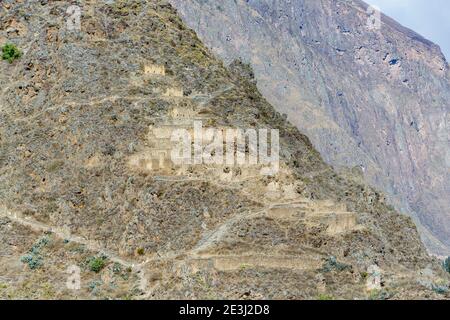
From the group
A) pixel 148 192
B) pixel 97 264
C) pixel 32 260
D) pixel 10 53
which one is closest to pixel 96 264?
pixel 97 264

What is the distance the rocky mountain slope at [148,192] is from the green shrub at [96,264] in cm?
15

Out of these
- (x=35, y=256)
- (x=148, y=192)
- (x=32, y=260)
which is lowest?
(x=32, y=260)

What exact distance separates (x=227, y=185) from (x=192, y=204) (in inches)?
145

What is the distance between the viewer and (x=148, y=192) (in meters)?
85.9

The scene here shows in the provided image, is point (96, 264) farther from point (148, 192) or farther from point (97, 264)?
point (148, 192)

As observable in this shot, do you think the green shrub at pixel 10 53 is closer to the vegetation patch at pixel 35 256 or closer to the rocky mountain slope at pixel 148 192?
the rocky mountain slope at pixel 148 192

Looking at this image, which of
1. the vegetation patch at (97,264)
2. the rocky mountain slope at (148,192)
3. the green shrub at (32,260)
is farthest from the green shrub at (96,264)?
the green shrub at (32,260)

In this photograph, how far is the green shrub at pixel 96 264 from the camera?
82062 millimetres

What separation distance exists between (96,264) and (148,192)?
810 cm

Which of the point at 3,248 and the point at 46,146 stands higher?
the point at 46,146
